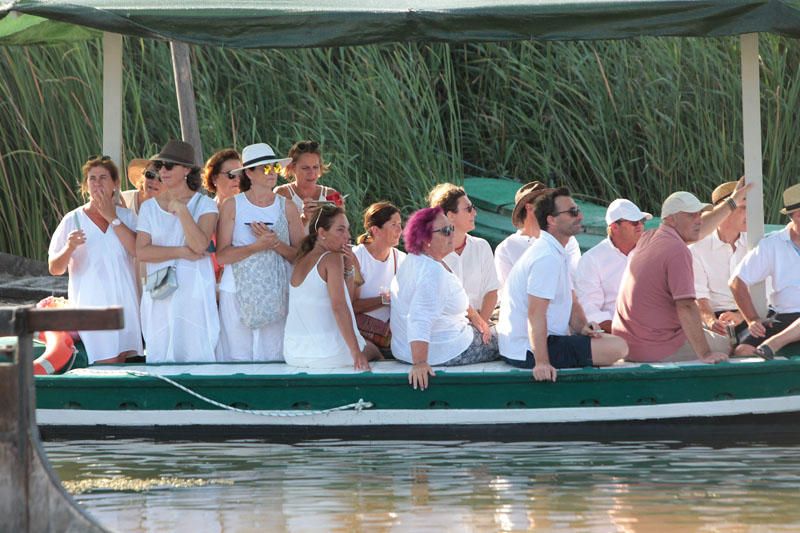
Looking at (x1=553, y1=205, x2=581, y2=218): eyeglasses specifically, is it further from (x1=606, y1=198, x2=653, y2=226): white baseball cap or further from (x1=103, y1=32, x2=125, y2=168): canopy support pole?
(x1=103, y1=32, x2=125, y2=168): canopy support pole

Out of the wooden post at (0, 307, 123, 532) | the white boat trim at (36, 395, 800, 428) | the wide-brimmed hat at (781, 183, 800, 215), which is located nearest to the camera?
the wooden post at (0, 307, 123, 532)

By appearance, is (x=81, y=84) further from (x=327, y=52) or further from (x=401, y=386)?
(x=401, y=386)

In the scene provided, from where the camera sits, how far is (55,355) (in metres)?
8.93

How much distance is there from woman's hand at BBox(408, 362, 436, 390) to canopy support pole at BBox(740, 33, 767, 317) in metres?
1.97

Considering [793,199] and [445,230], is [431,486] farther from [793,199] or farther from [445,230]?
[793,199]

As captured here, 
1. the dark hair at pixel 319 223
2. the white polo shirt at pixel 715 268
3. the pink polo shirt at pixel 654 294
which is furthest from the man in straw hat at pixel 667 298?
the dark hair at pixel 319 223

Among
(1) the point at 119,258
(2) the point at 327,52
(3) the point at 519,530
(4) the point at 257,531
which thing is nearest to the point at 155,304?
(1) the point at 119,258

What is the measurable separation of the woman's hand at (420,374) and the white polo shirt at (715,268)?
1962 millimetres

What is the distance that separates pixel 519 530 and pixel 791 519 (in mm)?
1215

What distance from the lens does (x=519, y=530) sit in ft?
22.3

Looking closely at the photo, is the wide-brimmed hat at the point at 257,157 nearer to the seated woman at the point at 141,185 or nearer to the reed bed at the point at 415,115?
the seated woman at the point at 141,185

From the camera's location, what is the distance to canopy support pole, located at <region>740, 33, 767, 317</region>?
29.1ft

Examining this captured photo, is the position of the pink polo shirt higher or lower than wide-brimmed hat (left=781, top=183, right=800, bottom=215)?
lower

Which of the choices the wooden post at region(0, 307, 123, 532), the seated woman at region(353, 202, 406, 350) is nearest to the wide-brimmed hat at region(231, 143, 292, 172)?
the seated woman at region(353, 202, 406, 350)
